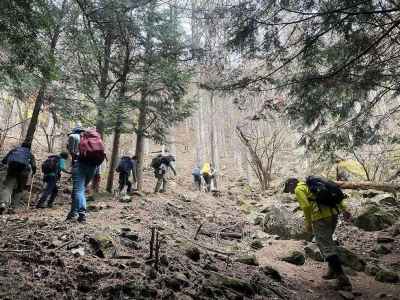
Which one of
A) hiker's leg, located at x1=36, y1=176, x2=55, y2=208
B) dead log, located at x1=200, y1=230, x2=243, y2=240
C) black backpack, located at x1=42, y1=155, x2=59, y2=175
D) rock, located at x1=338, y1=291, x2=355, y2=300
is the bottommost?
rock, located at x1=338, y1=291, x2=355, y2=300

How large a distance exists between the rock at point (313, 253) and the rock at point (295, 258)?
0.34 m

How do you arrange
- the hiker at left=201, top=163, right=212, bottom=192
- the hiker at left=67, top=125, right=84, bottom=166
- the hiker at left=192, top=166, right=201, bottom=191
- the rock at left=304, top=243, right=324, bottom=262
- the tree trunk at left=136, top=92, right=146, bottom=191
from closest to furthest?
1. the hiker at left=67, top=125, right=84, bottom=166
2. the rock at left=304, top=243, right=324, bottom=262
3. the tree trunk at left=136, top=92, right=146, bottom=191
4. the hiker at left=201, top=163, right=212, bottom=192
5. the hiker at left=192, top=166, right=201, bottom=191

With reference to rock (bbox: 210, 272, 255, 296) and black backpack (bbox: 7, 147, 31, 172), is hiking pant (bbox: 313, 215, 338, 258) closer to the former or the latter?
rock (bbox: 210, 272, 255, 296)

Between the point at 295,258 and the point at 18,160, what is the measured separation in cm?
690

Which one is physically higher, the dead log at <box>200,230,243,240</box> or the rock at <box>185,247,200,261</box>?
the rock at <box>185,247,200,261</box>

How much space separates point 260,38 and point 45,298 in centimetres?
530

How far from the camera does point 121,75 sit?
1242 cm

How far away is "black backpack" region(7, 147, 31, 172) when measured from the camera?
27.8ft

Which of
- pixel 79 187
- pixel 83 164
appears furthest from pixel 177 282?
pixel 83 164

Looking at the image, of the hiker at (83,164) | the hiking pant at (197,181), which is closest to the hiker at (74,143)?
the hiker at (83,164)

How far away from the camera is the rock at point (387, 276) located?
5879 mm

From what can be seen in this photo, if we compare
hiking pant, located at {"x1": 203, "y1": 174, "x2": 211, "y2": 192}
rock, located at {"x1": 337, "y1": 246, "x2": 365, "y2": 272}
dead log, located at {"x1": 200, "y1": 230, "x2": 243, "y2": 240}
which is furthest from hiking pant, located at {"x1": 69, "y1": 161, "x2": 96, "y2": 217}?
hiking pant, located at {"x1": 203, "y1": 174, "x2": 211, "y2": 192}

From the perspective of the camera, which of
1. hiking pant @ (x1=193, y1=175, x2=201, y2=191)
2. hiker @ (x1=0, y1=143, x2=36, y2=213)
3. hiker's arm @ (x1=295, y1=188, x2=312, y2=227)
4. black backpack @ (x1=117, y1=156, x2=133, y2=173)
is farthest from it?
hiking pant @ (x1=193, y1=175, x2=201, y2=191)

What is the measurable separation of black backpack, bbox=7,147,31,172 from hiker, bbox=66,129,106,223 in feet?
10.2
